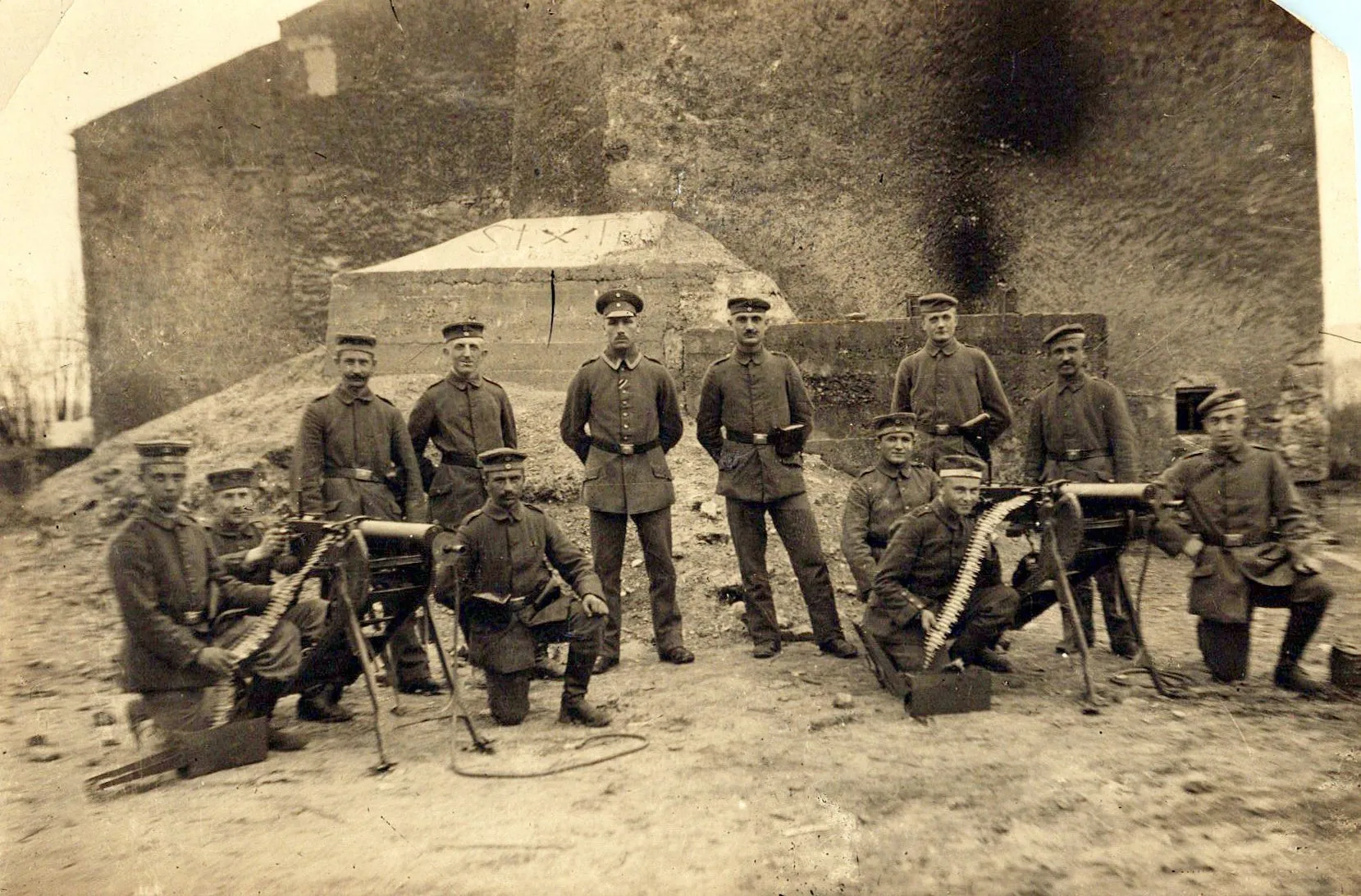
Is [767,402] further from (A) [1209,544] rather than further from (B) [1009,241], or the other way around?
(B) [1009,241]

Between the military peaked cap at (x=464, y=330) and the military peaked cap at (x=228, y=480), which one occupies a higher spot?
the military peaked cap at (x=464, y=330)

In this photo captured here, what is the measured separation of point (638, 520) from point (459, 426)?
114cm

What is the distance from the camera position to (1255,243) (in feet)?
29.1

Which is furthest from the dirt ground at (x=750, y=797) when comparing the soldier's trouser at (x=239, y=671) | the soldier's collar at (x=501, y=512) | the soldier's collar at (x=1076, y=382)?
the soldier's collar at (x=1076, y=382)

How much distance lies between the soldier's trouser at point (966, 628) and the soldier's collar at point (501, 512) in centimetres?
176

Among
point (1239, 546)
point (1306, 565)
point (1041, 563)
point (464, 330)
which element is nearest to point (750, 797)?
point (1041, 563)

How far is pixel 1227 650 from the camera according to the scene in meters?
4.48

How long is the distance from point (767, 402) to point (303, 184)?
27.7 feet

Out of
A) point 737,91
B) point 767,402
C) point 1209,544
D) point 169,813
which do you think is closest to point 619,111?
point 737,91

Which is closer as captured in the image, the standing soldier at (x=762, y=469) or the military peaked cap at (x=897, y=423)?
the military peaked cap at (x=897, y=423)

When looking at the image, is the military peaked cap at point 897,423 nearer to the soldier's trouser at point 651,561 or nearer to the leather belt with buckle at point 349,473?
the soldier's trouser at point 651,561

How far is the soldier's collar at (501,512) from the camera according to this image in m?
4.24

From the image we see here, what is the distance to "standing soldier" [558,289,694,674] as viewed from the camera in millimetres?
5191

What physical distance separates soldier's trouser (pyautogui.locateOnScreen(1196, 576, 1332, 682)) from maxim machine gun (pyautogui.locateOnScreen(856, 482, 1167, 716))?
13.6 inches
